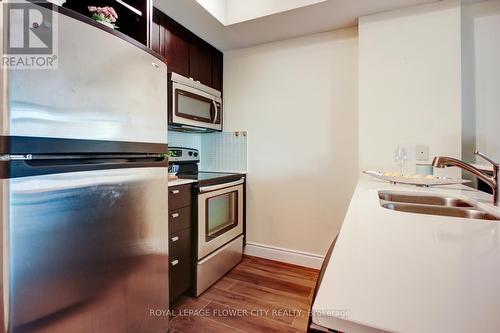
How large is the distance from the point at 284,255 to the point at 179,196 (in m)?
1.34

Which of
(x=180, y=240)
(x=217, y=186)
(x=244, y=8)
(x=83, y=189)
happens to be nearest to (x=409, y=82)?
(x=244, y=8)

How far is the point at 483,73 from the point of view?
72.5 inches

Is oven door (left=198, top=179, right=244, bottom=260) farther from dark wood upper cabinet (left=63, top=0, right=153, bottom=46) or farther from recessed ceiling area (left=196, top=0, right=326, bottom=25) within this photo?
recessed ceiling area (left=196, top=0, right=326, bottom=25)

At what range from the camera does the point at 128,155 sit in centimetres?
117

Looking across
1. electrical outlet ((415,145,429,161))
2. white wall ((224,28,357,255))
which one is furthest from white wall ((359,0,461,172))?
white wall ((224,28,357,255))

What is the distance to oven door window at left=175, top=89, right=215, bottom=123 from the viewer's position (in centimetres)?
201

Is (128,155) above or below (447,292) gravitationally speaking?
above

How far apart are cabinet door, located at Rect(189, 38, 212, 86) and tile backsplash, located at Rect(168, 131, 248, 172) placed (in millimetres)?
578

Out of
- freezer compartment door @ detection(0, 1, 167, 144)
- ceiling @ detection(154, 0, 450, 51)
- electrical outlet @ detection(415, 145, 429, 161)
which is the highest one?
ceiling @ detection(154, 0, 450, 51)

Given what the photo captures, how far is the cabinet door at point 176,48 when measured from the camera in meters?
1.98

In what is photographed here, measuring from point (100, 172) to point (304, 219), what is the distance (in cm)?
189

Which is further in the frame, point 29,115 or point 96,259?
point 96,259

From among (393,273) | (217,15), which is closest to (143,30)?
(217,15)

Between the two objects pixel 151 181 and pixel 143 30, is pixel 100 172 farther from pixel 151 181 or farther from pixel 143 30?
pixel 143 30
